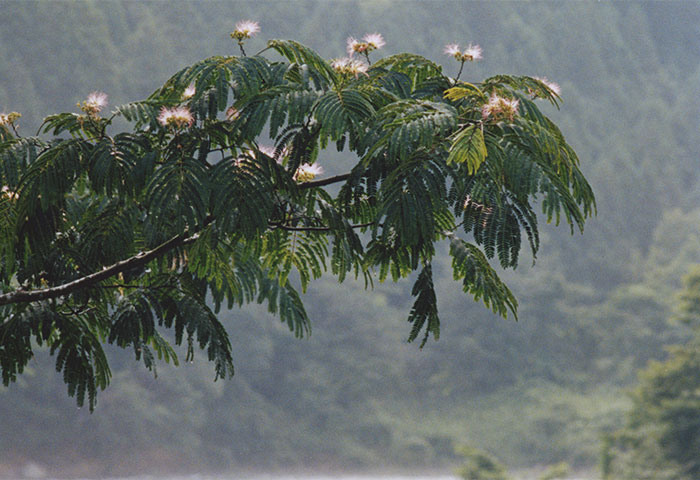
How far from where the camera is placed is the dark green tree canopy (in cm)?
142

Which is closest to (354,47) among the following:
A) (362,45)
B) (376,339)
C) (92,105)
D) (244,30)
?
(362,45)

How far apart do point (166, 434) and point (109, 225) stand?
1632cm

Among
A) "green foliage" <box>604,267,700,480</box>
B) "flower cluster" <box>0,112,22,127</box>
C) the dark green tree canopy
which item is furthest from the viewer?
"green foliage" <box>604,267,700,480</box>

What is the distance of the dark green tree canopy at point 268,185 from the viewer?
1.42 m

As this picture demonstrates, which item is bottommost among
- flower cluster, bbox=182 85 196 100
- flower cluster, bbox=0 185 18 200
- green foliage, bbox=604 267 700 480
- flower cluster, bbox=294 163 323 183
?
flower cluster, bbox=0 185 18 200

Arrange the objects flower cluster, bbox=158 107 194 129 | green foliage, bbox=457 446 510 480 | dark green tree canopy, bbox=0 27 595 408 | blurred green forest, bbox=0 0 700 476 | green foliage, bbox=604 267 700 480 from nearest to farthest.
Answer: dark green tree canopy, bbox=0 27 595 408 < flower cluster, bbox=158 107 194 129 < green foliage, bbox=604 267 700 480 < green foliage, bbox=457 446 510 480 < blurred green forest, bbox=0 0 700 476

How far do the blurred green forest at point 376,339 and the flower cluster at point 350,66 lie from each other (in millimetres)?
15639

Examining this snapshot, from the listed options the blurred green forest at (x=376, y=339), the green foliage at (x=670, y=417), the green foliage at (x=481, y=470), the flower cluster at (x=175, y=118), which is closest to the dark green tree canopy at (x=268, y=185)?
the flower cluster at (x=175, y=118)

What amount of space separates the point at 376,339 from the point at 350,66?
17.7 meters

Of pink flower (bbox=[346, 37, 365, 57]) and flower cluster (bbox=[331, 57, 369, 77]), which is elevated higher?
pink flower (bbox=[346, 37, 365, 57])

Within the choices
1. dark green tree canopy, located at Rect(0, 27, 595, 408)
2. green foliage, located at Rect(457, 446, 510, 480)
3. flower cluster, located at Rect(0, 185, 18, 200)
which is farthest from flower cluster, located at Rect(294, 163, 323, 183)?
green foliage, located at Rect(457, 446, 510, 480)

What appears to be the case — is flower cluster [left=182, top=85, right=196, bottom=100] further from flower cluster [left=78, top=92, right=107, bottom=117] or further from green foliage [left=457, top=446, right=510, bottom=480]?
green foliage [left=457, top=446, right=510, bottom=480]

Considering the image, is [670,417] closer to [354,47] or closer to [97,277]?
[354,47]

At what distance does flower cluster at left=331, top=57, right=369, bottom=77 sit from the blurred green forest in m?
15.6
